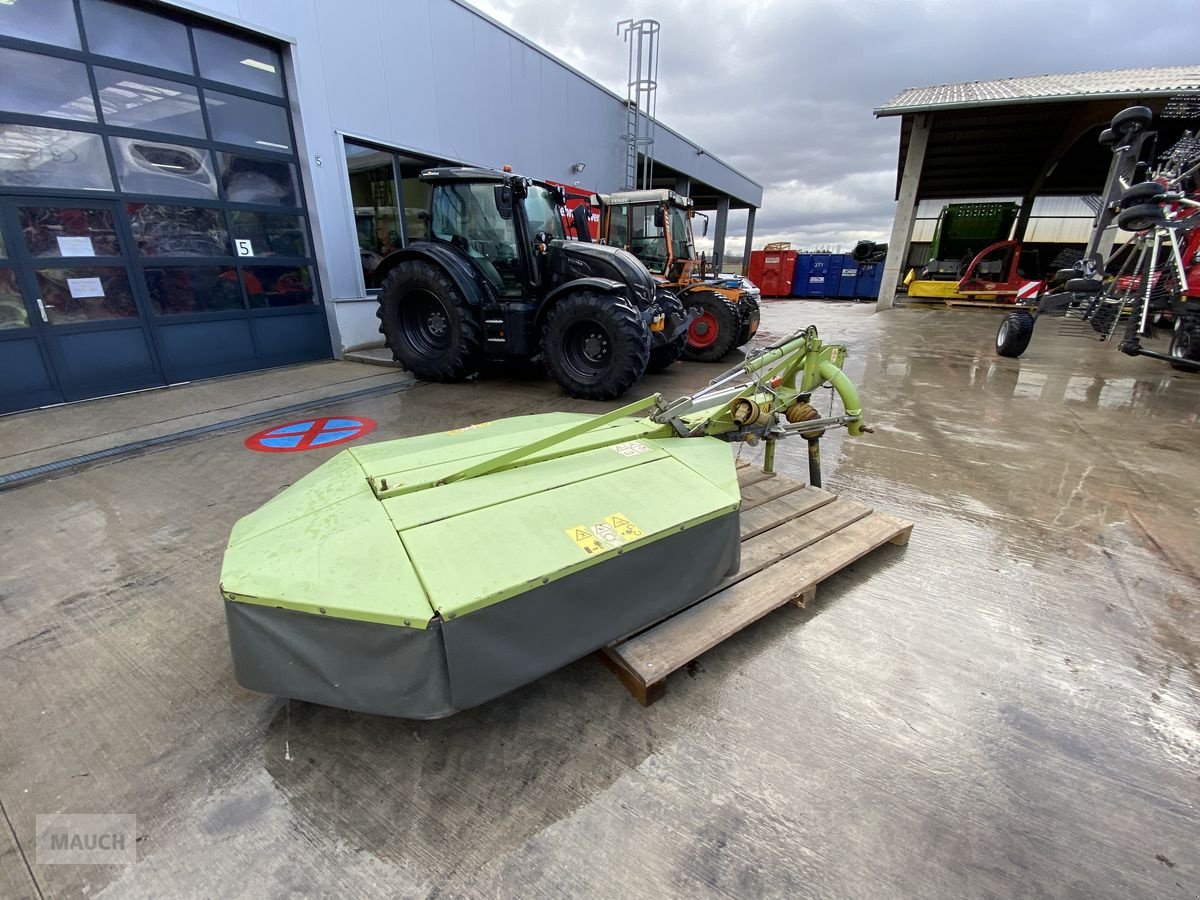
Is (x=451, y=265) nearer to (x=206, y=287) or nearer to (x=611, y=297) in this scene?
(x=611, y=297)

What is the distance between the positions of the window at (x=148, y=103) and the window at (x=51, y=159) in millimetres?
344

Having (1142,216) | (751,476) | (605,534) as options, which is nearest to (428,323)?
(751,476)

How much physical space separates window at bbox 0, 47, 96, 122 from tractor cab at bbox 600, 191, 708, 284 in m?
5.42

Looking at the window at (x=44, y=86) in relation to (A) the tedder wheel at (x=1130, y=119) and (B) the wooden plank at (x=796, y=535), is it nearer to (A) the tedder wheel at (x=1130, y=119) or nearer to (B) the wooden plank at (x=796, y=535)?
(B) the wooden plank at (x=796, y=535)

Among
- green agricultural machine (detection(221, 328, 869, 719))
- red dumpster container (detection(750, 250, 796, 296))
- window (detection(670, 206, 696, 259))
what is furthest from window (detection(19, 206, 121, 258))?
red dumpster container (detection(750, 250, 796, 296))

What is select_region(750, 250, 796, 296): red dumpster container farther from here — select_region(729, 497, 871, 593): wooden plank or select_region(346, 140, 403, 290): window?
select_region(729, 497, 871, 593): wooden plank

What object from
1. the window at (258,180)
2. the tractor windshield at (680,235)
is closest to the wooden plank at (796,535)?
the tractor windshield at (680,235)

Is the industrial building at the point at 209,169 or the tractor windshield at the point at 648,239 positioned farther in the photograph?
the tractor windshield at the point at 648,239

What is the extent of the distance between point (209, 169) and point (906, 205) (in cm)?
1481

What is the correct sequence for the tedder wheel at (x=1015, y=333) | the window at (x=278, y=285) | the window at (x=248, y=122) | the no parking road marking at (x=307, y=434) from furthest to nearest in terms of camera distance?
1. the tedder wheel at (x=1015, y=333)
2. the window at (x=278, y=285)
3. the window at (x=248, y=122)
4. the no parking road marking at (x=307, y=434)

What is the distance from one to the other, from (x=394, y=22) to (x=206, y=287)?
420 centimetres

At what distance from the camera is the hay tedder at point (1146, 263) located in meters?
5.79

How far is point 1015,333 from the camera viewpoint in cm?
723
